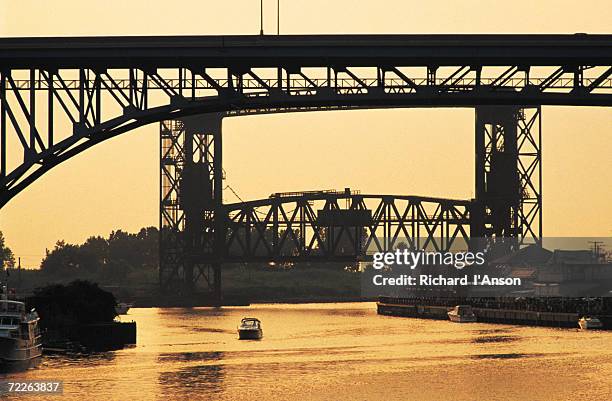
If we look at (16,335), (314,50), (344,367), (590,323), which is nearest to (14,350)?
(16,335)

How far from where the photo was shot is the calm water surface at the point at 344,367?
307ft

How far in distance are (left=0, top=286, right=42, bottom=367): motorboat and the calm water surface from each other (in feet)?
4.29

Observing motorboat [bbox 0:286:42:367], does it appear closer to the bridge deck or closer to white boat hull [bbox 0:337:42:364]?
white boat hull [bbox 0:337:42:364]

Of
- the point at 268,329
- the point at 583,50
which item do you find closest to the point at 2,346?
the point at 583,50

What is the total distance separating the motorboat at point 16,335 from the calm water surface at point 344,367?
131 centimetres

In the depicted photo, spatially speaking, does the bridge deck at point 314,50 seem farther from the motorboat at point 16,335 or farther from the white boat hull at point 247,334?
the white boat hull at point 247,334

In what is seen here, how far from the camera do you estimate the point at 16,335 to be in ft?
347

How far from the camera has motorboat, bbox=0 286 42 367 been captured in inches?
4109

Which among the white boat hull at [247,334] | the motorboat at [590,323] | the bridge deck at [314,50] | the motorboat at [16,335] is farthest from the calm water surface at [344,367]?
the bridge deck at [314,50]

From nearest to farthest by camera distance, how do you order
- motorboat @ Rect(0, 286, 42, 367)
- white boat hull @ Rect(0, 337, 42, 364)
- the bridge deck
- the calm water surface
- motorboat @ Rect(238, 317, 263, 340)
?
the bridge deck < the calm water surface < white boat hull @ Rect(0, 337, 42, 364) < motorboat @ Rect(0, 286, 42, 367) < motorboat @ Rect(238, 317, 263, 340)

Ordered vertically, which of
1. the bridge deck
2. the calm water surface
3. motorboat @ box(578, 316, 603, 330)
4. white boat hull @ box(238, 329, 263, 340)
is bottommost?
the calm water surface

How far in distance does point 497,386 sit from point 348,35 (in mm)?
27829

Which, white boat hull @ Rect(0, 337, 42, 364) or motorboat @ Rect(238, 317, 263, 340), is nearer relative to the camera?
white boat hull @ Rect(0, 337, 42, 364)

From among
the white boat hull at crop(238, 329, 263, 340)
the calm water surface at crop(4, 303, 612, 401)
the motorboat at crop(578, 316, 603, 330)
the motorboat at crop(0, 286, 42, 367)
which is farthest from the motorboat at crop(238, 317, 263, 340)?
the motorboat at crop(0, 286, 42, 367)
